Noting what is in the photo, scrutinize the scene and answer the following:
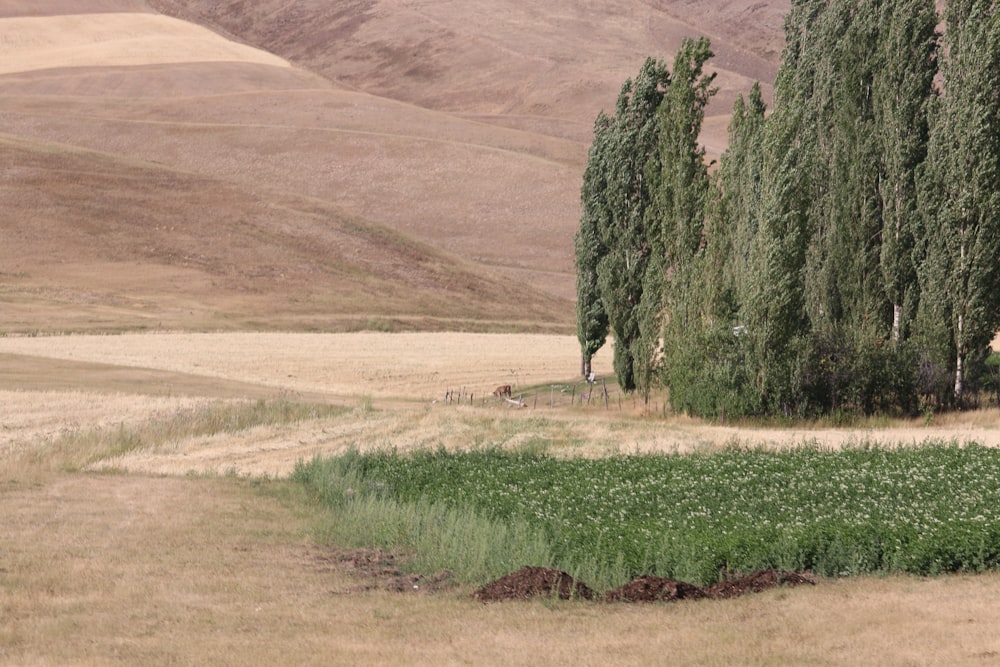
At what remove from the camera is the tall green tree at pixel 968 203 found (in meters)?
46.1

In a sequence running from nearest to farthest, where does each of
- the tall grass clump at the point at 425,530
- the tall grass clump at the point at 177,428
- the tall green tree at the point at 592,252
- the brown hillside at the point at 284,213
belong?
1. the tall grass clump at the point at 425,530
2. the tall grass clump at the point at 177,428
3. the tall green tree at the point at 592,252
4. the brown hillside at the point at 284,213

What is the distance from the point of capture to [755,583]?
59.6 feet

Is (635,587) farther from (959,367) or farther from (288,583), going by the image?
(959,367)

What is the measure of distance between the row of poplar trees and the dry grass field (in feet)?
7.00

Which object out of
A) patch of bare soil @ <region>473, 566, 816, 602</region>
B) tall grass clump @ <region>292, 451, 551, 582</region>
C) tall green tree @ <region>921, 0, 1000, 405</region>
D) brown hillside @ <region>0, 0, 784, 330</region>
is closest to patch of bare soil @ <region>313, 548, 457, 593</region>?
tall grass clump @ <region>292, 451, 551, 582</region>

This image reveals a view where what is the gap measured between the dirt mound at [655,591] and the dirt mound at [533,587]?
437 millimetres

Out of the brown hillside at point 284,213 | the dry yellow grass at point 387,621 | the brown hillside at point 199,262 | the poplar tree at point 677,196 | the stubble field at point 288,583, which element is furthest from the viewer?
the brown hillside at point 284,213

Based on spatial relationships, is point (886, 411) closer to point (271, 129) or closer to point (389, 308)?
point (389, 308)

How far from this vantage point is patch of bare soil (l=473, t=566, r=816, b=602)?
17781 mm

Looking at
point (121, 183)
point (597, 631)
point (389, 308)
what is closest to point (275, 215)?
point (121, 183)

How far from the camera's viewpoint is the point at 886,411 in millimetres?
48094

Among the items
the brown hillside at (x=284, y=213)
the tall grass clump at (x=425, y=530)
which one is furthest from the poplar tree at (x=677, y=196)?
the brown hillside at (x=284, y=213)

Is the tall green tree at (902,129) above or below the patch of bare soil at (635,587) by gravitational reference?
above

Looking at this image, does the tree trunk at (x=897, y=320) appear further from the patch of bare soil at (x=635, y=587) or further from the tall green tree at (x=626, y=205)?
the patch of bare soil at (x=635, y=587)
